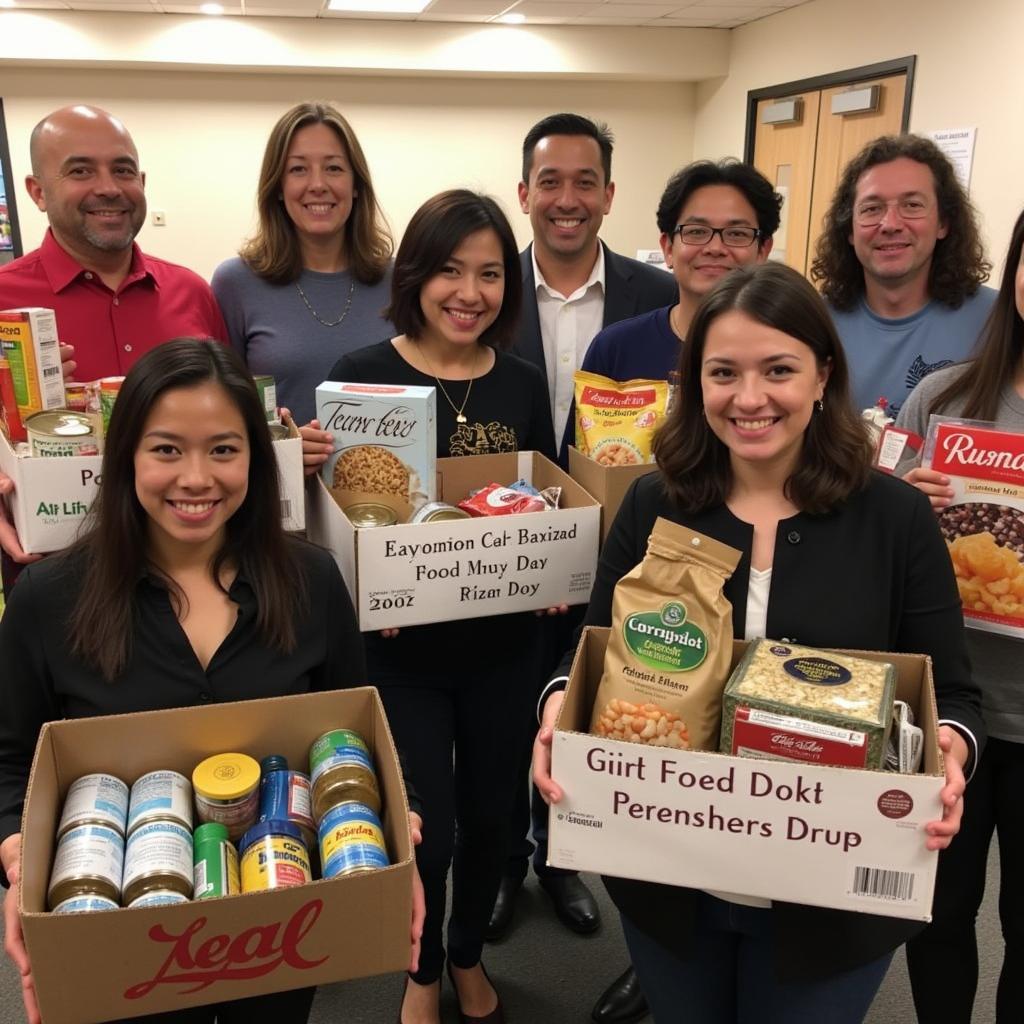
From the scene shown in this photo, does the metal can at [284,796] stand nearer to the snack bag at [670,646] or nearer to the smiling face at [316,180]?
the snack bag at [670,646]

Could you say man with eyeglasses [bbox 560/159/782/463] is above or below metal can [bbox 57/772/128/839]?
above

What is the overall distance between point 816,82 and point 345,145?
4542 millimetres

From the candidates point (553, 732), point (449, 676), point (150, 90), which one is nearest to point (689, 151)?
point (150, 90)

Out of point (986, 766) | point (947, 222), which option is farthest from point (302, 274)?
point (986, 766)

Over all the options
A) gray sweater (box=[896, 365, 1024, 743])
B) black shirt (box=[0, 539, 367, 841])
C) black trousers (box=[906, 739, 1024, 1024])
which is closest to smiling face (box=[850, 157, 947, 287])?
gray sweater (box=[896, 365, 1024, 743])

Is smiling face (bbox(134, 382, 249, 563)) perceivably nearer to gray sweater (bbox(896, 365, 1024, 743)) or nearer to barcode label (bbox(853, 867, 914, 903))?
barcode label (bbox(853, 867, 914, 903))

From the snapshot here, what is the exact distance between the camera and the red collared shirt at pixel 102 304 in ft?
6.58

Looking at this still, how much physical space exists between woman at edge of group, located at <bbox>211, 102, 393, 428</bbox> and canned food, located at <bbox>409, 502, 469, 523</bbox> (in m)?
0.79

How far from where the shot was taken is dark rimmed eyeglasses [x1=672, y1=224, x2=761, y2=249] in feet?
6.48

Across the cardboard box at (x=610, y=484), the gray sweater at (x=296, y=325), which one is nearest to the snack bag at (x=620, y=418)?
the cardboard box at (x=610, y=484)

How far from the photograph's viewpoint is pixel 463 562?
1.53 meters

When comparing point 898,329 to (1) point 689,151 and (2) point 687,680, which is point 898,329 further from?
(1) point 689,151

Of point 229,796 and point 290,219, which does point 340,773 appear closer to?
point 229,796

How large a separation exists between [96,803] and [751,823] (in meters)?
0.76
